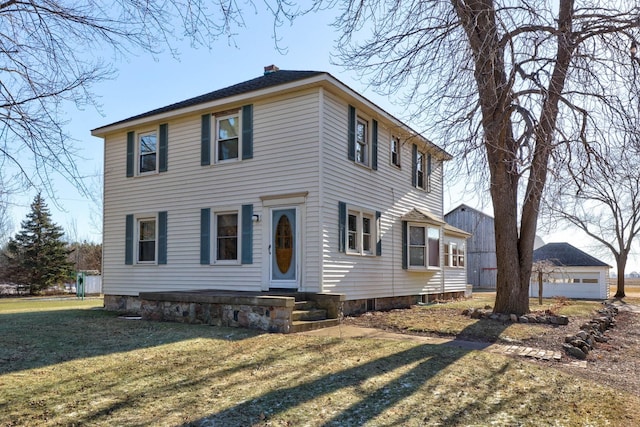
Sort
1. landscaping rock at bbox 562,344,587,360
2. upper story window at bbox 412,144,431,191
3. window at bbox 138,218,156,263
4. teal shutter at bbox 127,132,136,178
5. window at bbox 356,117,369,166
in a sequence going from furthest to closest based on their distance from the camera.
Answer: upper story window at bbox 412,144,431,191 → teal shutter at bbox 127,132,136,178 → window at bbox 138,218,156,263 → window at bbox 356,117,369,166 → landscaping rock at bbox 562,344,587,360

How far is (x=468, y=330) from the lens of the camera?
9.32m

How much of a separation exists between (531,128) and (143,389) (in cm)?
775

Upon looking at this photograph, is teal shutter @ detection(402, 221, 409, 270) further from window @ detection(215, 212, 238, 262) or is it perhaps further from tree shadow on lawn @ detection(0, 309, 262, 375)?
tree shadow on lawn @ detection(0, 309, 262, 375)

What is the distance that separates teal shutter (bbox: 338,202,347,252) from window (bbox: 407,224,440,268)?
379 centimetres

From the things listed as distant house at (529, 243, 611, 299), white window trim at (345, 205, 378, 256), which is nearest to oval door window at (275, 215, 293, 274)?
white window trim at (345, 205, 378, 256)

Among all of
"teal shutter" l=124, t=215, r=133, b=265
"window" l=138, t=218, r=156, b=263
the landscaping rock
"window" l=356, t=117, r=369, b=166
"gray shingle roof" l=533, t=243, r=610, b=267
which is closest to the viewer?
the landscaping rock

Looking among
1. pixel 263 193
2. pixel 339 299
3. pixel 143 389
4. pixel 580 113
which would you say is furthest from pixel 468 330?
pixel 143 389

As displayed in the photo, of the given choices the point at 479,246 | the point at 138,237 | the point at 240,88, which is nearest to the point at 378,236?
the point at 240,88

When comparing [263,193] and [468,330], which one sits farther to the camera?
[263,193]

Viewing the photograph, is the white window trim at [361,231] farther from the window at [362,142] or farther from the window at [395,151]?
the window at [395,151]

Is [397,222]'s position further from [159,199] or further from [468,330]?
[159,199]

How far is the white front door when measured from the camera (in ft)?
37.2

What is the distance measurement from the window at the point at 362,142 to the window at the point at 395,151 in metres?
1.79

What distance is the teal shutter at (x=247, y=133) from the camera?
1216 cm
